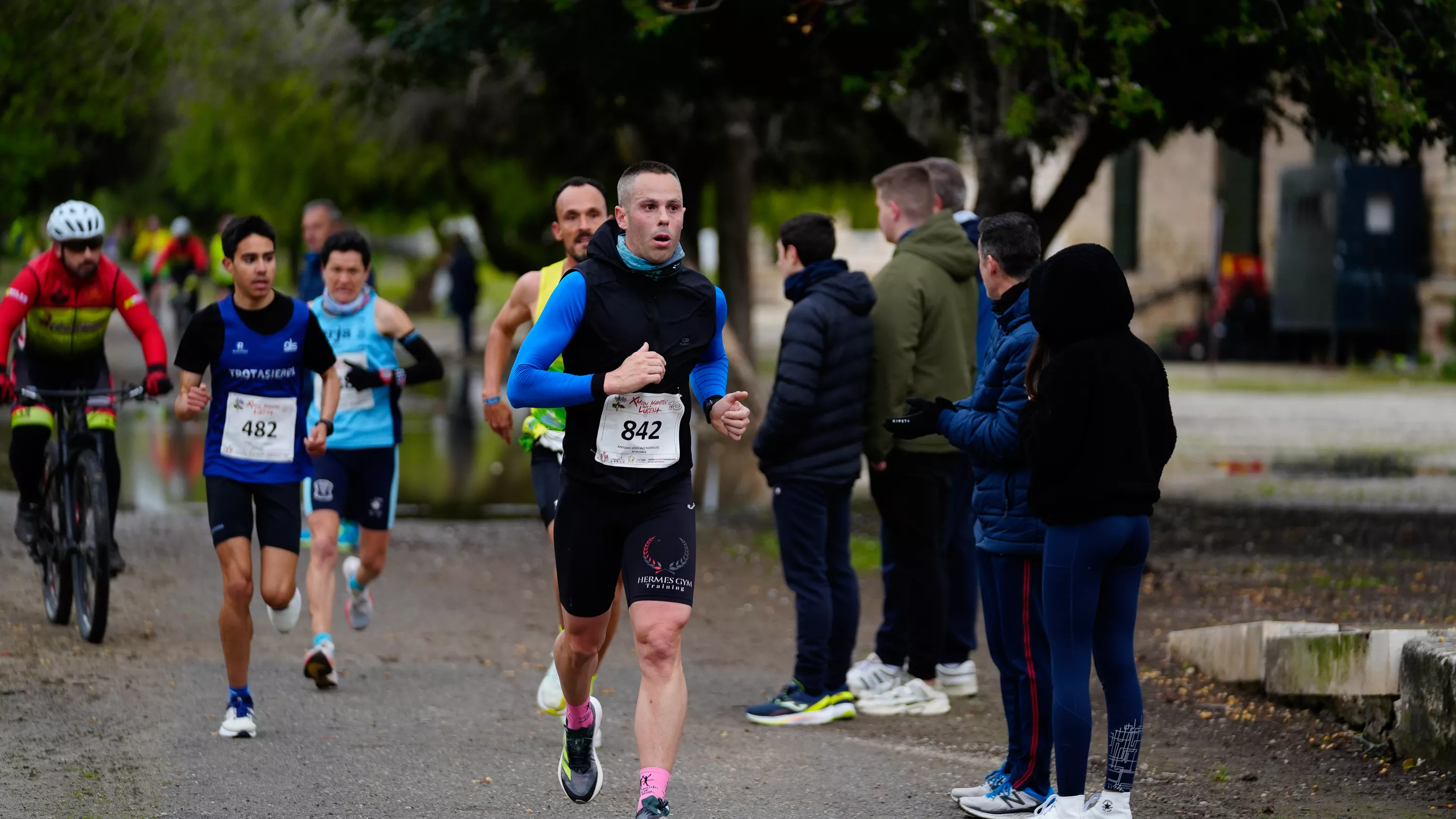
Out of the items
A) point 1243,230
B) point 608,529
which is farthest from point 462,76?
point 1243,230

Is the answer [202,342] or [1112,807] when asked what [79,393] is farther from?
[1112,807]

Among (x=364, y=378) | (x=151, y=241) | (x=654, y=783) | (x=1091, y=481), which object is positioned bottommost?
(x=654, y=783)

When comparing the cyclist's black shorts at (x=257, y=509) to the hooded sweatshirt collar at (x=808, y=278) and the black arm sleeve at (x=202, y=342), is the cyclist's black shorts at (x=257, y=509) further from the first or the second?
the hooded sweatshirt collar at (x=808, y=278)

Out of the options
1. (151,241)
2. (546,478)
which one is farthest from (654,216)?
(151,241)

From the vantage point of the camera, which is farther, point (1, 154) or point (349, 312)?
point (1, 154)

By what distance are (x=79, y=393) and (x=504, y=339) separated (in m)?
2.37

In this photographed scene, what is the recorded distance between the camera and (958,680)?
809 cm

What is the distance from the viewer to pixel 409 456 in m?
17.4

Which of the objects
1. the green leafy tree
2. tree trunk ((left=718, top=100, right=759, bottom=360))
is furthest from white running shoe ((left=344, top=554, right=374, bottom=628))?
tree trunk ((left=718, top=100, right=759, bottom=360))

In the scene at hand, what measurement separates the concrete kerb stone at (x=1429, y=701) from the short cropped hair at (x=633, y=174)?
10.3 ft

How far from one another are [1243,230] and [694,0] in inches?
1075

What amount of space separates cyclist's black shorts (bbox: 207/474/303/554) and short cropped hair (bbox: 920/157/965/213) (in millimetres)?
3068

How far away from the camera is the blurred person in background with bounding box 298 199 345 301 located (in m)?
10.8

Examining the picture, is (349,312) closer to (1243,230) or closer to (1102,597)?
(1102,597)
